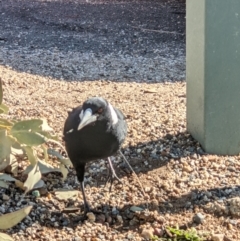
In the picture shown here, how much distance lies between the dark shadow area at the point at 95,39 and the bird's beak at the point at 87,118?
2.80m

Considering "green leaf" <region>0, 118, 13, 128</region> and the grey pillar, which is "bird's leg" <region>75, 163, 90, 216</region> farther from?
the grey pillar

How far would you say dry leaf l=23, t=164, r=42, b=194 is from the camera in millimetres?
2879

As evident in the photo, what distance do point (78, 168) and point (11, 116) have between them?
49.5 inches

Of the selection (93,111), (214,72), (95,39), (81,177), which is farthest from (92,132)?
(95,39)

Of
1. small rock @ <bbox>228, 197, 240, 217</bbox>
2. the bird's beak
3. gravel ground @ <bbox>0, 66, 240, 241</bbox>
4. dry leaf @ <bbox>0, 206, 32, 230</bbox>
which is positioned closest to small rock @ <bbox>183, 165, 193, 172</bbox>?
gravel ground @ <bbox>0, 66, 240, 241</bbox>

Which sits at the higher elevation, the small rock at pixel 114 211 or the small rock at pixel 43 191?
the small rock at pixel 43 191

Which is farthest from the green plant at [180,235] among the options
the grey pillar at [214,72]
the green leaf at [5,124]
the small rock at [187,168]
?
the green leaf at [5,124]

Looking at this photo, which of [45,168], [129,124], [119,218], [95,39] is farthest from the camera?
[95,39]

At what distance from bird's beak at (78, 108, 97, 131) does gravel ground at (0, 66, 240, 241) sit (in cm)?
52

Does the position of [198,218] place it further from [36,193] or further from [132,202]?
[36,193]

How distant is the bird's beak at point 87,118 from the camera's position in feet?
8.41

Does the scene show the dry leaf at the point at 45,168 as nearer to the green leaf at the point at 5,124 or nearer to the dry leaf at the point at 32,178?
the dry leaf at the point at 32,178

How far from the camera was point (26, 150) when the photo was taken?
2.96m

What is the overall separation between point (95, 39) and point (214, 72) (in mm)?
4341
